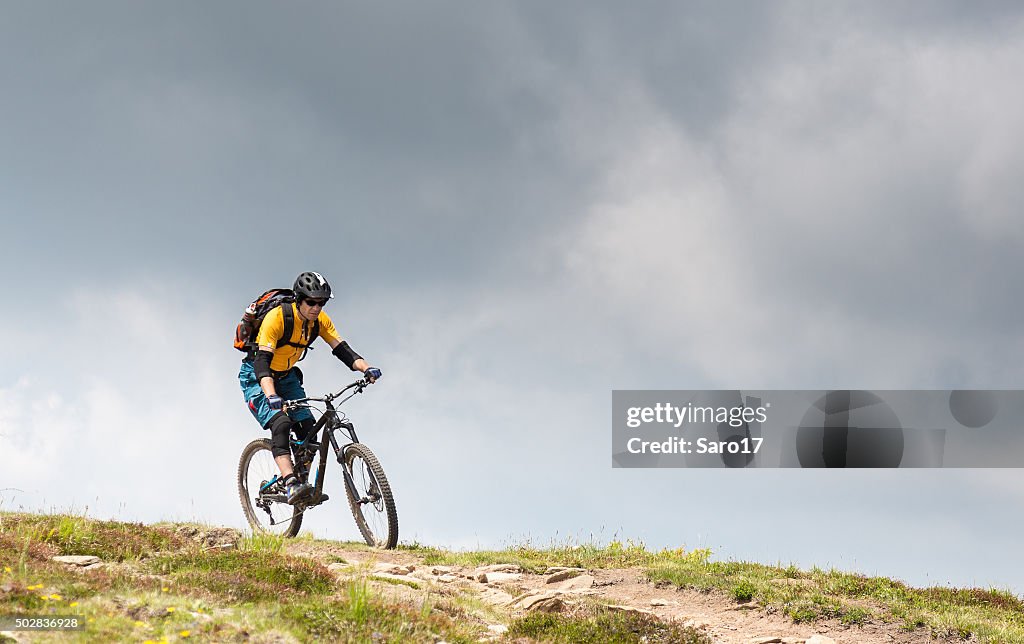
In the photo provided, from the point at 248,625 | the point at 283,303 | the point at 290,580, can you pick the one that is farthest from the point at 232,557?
the point at 283,303

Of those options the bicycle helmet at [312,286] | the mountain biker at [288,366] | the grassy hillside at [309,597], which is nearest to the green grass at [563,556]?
the grassy hillside at [309,597]

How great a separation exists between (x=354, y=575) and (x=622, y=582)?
496 centimetres

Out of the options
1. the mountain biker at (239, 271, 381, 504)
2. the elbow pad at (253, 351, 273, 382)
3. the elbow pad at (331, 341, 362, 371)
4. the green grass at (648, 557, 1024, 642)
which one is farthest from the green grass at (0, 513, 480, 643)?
the green grass at (648, 557, 1024, 642)

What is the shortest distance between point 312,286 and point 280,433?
2.79 meters

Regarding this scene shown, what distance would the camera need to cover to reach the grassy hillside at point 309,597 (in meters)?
7.44

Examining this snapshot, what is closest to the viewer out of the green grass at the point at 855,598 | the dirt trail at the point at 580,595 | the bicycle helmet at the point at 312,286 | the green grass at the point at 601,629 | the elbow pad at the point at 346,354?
the green grass at the point at 601,629

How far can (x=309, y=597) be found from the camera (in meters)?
8.60

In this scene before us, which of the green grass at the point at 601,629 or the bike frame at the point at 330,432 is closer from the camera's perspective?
the green grass at the point at 601,629

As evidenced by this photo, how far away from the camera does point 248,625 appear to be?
7.43m

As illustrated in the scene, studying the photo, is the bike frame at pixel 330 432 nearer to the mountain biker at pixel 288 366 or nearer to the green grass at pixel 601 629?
the mountain biker at pixel 288 366

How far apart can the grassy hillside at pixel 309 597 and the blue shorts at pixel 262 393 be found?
2.41 meters

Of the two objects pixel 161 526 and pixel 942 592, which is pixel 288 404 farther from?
pixel 942 592

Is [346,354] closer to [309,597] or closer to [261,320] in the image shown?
[261,320]

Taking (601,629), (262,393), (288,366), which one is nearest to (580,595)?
(601,629)
